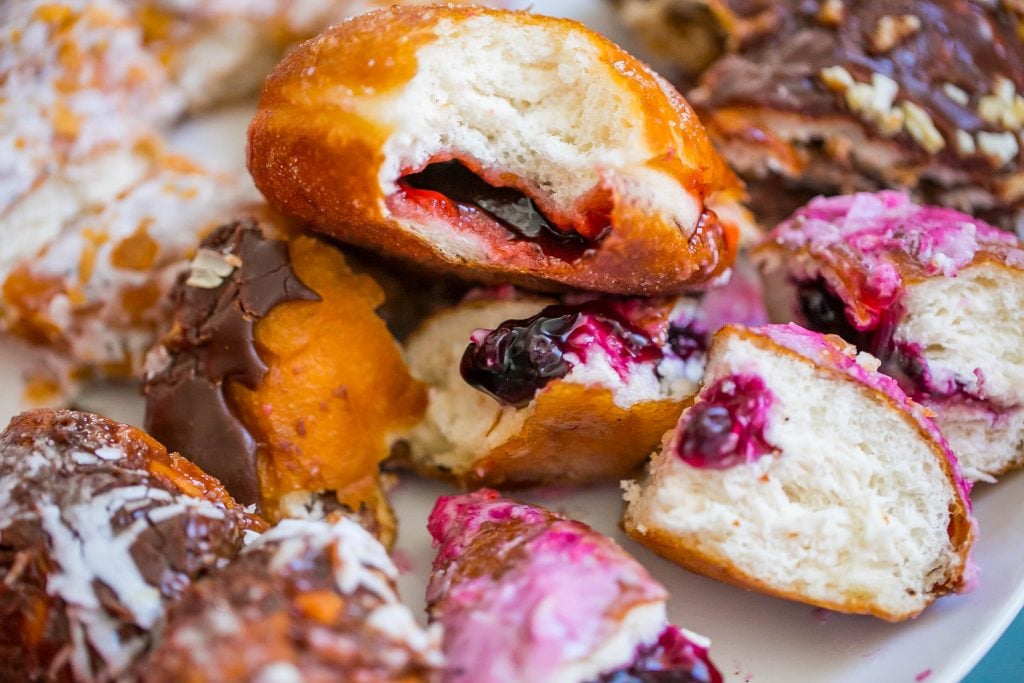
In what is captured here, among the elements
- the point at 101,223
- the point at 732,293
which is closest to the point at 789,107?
the point at 732,293

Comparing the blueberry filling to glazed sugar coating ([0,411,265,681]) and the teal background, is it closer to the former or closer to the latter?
the teal background

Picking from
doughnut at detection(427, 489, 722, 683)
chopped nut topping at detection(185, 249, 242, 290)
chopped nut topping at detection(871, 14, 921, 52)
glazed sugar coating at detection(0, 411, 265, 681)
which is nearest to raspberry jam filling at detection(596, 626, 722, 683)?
doughnut at detection(427, 489, 722, 683)

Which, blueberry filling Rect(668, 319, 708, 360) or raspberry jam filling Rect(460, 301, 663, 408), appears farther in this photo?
blueberry filling Rect(668, 319, 708, 360)

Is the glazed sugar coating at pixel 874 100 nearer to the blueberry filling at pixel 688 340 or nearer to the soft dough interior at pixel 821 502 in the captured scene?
the blueberry filling at pixel 688 340

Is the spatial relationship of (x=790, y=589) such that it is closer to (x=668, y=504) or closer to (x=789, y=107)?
(x=668, y=504)

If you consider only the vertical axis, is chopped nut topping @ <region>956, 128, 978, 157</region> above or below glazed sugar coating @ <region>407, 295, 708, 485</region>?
above

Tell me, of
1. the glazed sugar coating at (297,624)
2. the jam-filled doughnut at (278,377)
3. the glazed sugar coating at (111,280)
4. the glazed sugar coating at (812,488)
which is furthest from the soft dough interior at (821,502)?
the glazed sugar coating at (111,280)
